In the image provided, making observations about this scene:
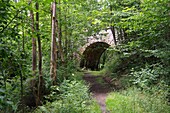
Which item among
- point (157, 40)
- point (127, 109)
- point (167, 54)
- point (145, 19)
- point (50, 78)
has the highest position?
point (145, 19)

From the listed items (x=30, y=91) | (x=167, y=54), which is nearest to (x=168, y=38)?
(x=167, y=54)

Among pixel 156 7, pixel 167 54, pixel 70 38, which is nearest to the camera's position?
pixel 156 7

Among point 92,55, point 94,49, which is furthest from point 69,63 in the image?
point 92,55

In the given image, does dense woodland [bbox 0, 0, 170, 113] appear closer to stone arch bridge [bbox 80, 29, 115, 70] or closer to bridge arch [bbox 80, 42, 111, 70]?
stone arch bridge [bbox 80, 29, 115, 70]

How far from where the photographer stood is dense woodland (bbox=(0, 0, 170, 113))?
9.53ft

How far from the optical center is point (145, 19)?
6074 millimetres

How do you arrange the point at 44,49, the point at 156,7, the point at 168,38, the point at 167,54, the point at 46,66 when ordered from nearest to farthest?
the point at 156,7 < the point at 167,54 < the point at 168,38 < the point at 46,66 < the point at 44,49

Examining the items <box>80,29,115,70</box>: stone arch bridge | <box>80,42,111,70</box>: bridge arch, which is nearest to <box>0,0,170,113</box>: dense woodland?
<box>80,29,115,70</box>: stone arch bridge

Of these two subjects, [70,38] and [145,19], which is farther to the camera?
[70,38]

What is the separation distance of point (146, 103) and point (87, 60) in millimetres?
16431

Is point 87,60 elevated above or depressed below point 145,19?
below

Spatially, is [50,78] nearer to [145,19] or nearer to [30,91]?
[30,91]

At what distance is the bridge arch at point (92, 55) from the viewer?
62.5ft

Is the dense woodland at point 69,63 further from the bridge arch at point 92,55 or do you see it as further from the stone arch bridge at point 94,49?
the bridge arch at point 92,55
